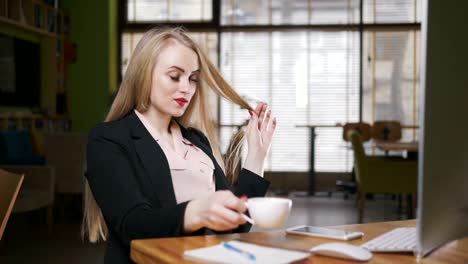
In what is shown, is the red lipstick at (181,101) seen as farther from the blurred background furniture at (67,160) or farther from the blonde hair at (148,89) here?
the blurred background furniture at (67,160)

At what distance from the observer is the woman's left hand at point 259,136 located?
5.43 ft

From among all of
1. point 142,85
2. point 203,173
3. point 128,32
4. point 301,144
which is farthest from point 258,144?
point 128,32

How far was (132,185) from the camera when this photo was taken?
1468 millimetres

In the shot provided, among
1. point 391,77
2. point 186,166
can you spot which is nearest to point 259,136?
point 186,166

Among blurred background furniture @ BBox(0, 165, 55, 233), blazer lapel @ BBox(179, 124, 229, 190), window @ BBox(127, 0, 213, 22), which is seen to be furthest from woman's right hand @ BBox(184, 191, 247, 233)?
window @ BBox(127, 0, 213, 22)

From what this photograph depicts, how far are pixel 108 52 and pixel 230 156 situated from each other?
23.7ft

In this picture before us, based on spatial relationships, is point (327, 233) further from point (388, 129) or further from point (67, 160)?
point (388, 129)

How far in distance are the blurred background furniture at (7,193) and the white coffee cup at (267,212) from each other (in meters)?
0.84

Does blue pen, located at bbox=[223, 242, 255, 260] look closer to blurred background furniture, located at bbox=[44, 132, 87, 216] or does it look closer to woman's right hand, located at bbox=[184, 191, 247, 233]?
woman's right hand, located at bbox=[184, 191, 247, 233]

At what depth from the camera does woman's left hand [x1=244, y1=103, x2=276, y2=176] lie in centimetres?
166

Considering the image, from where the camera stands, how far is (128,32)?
921 cm

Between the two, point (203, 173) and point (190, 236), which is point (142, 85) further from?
point (190, 236)

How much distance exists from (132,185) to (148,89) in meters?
0.28

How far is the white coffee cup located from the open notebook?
0.16 ft
